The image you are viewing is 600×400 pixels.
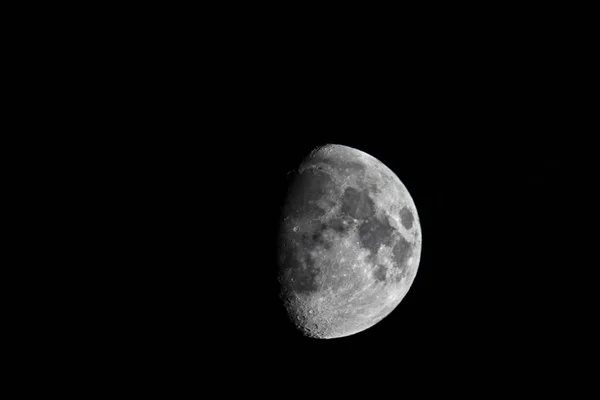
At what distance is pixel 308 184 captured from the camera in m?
4.38

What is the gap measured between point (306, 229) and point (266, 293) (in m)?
0.78

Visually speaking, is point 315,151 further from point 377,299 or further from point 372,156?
point 377,299

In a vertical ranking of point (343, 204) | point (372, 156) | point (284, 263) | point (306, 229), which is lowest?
point (284, 263)

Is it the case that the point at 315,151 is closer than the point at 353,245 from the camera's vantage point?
No

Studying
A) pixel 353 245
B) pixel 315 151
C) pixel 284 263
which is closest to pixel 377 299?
pixel 353 245

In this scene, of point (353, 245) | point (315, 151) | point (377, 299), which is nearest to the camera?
point (353, 245)

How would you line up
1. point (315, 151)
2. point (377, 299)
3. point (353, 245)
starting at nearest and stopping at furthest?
point (353, 245) < point (377, 299) < point (315, 151)

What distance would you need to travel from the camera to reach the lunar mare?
4180 mm

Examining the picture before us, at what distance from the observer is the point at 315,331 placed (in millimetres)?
4695

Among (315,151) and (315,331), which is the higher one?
(315,151)

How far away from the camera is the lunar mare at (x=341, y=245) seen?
4.18m

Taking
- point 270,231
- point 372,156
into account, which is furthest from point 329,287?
point 372,156

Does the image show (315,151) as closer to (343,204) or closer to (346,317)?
(343,204)

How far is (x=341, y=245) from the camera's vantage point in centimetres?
415
